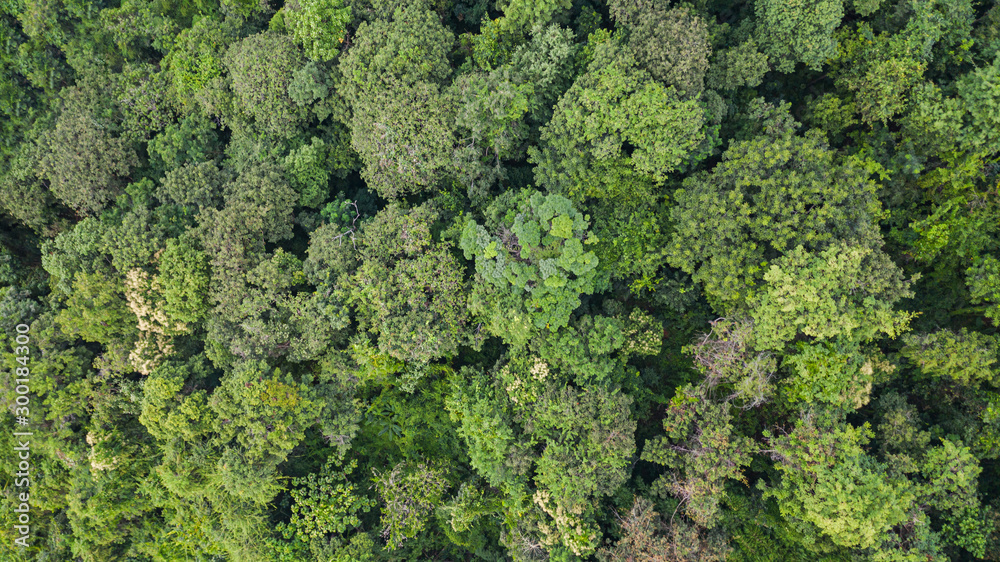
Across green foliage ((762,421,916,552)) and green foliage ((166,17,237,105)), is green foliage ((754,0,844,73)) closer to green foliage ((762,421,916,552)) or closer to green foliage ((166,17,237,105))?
green foliage ((762,421,916,552))

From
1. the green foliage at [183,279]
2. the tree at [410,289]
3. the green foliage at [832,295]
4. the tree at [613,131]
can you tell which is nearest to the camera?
the green foliage at [832,295]

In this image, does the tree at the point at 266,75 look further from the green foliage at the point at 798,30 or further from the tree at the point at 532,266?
the green foliage at the point at 798,30

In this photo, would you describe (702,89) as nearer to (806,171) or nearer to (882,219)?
(806,171)

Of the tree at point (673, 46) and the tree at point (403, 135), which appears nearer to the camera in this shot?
the tree at point (673, 46)

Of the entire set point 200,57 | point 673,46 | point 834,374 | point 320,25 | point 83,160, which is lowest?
point 83,160

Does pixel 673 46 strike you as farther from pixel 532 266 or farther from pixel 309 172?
pixel 309 172

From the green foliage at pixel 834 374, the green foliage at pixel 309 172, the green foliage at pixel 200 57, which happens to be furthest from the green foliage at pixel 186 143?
the green foliage at pixel 834 374

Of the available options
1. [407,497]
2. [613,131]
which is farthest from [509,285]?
[407,497]

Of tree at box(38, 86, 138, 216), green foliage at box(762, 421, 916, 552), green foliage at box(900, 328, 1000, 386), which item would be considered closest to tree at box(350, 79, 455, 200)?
tree at box(38, 86, 138, 216)

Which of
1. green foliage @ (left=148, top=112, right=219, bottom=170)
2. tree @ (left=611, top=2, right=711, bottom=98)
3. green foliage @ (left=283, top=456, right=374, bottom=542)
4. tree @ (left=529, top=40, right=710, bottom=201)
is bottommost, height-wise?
green foliage @ (left=283, top=456, right=374, bottom=542)
